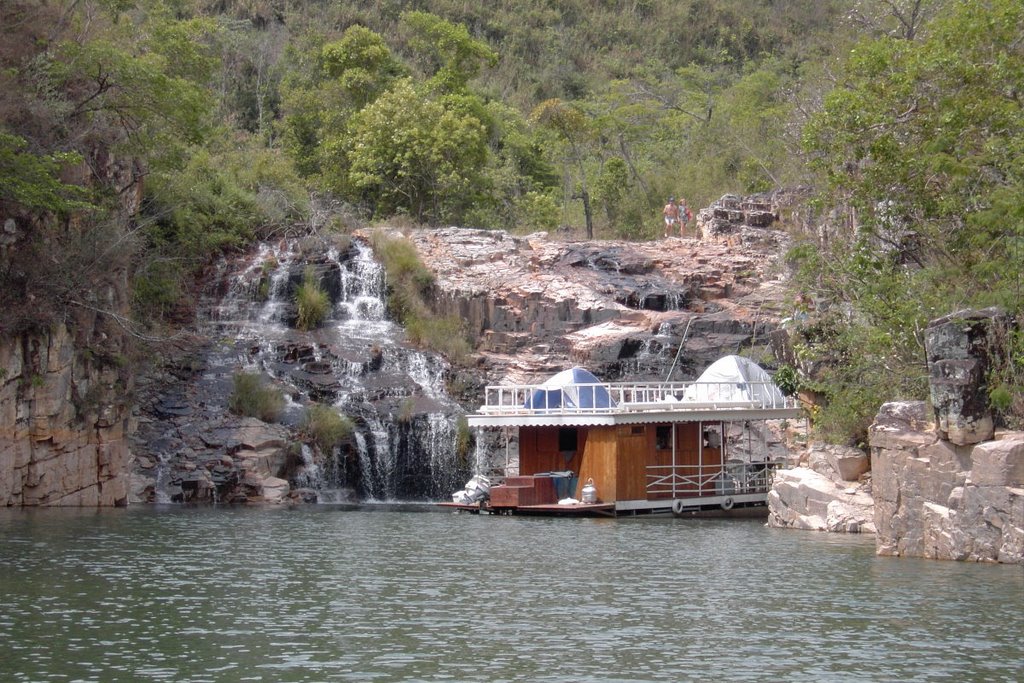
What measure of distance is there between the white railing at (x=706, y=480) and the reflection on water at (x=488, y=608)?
17.7 feet

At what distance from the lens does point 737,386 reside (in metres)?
36.4

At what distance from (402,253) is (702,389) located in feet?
48.5

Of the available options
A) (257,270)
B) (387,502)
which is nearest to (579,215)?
(257,270)

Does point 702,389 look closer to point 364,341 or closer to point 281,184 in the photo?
point 364,341

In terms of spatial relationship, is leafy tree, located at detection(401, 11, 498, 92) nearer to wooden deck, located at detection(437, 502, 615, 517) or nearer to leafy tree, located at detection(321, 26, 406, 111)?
leafy tree, located at detection(321, 26, 406, 111)

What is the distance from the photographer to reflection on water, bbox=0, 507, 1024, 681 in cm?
1539

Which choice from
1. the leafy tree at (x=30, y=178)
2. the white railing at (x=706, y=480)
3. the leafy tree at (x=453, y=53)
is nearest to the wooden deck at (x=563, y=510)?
the white railing at (x=706, y=480)

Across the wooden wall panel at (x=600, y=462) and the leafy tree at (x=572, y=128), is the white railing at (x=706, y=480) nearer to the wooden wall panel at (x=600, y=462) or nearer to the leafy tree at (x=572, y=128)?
the wooden wall panel at (x=600, y=462)

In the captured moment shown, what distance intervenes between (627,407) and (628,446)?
41.7 inches

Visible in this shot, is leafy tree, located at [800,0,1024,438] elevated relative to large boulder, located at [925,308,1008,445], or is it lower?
elevated

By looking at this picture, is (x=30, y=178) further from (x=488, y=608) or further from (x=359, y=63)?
(x=359, y=63)

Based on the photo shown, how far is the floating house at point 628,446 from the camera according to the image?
3400cm

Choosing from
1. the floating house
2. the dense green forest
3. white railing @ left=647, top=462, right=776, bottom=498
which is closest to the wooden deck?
the floating house

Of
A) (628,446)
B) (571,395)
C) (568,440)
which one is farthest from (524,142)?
(628,446)
